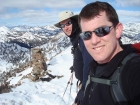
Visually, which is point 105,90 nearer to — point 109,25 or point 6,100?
point 109,25

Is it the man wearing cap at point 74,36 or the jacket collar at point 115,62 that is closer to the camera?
the jacket collar at point 115,62

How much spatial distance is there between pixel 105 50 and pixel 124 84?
55 cm

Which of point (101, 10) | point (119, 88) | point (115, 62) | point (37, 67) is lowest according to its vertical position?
point (37, 67)

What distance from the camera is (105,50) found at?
7.31 ft

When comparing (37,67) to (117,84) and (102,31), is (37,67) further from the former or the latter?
(117,84)

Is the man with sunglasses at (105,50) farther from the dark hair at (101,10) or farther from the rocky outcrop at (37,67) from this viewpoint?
the rocky outcrop at (37,67)

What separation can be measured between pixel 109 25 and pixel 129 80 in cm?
76

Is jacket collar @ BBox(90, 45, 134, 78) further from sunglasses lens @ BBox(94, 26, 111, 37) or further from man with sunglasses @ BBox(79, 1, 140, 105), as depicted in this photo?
sunglasses lens @ BBox(94, 26, 111, 37)

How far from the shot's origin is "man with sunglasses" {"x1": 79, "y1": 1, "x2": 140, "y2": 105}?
6.38 feet

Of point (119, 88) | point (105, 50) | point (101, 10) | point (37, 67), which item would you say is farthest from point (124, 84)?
point (37, 67)

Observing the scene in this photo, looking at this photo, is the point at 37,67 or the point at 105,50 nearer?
the point at 105,50

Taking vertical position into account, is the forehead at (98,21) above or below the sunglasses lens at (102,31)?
above

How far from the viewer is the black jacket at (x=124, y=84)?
5.72 feet

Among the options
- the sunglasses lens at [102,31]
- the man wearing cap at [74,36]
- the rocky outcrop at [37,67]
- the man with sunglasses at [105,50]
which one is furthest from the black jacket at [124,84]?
the rocky outcrop at [37,67]
